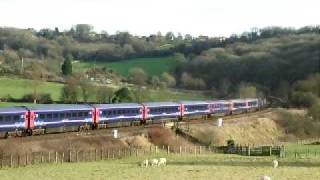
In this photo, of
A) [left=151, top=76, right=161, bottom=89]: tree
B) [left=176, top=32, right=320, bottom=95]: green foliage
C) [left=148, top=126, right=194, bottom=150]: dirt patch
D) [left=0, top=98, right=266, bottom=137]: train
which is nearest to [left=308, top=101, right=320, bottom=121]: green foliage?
[left=176, top=32, right=320, bottom=95]: green foliage

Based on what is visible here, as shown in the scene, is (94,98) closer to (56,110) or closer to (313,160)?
(56,110)

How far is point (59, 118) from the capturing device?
58.6m

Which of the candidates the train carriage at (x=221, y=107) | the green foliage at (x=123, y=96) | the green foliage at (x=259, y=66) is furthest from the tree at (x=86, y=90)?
the green foliage at (x=259, y=66)

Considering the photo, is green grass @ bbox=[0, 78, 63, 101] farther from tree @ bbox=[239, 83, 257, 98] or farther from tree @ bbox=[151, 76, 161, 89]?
tree @ bbox=[239, 83, 257, 98]

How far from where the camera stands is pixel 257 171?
39938 millimetres

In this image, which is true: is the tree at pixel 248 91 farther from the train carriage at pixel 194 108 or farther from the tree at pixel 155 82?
the train carriage at pixel 194 108

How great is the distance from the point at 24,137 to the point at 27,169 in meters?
13.0

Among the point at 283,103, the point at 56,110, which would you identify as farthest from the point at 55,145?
the point at 283,103

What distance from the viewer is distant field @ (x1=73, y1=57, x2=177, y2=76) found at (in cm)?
17688

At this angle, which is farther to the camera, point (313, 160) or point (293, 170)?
point (313, 160)

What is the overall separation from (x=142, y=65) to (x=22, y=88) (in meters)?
74.7

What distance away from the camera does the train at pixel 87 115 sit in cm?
5300

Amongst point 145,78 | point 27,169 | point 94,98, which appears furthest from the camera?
point 145,78

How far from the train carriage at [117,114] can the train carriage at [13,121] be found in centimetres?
1180
